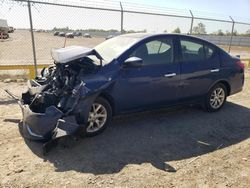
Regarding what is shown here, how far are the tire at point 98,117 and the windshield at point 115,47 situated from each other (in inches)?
28.6

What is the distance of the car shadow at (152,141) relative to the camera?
155 inches

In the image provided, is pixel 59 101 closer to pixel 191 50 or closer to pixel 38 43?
pixel 191 50

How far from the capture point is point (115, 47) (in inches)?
209

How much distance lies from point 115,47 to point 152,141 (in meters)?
1.93

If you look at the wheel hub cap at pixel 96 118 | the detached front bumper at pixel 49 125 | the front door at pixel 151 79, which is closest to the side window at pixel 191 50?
the front door at pixel 151 79

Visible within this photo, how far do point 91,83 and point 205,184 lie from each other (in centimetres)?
222

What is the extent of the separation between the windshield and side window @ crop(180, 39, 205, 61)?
1.06 metres

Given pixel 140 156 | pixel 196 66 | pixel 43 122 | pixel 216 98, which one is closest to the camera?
pixel 43 122

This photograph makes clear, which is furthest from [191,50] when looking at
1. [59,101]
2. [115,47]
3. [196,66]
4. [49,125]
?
[49,125]

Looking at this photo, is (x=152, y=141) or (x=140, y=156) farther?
(x=152, y=141)

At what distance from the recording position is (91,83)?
14.4 ft

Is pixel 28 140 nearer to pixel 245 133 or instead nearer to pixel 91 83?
pixel 91 83

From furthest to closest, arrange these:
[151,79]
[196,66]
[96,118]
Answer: [196,66] → [151,79] → [96,118]

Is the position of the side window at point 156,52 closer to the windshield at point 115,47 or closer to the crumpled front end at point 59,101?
the windshield at point 115,47
